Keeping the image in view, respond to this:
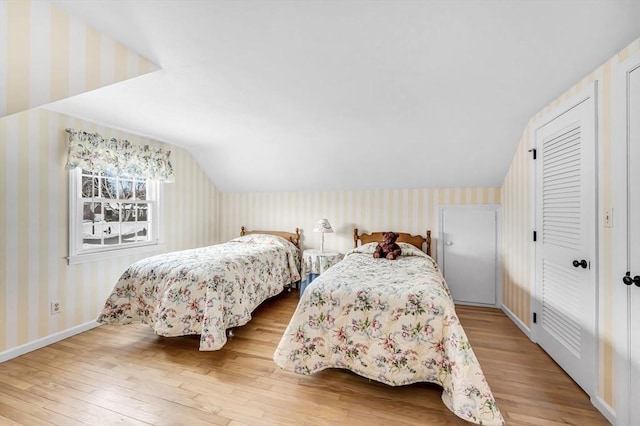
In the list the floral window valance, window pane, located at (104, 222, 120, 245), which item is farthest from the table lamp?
window pane, located at (104, 222, 120, 245)

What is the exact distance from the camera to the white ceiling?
1.51 meters

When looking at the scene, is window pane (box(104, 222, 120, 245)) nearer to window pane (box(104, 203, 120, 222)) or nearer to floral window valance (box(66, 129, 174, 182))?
window pane (box(104, 203, 120, 222))

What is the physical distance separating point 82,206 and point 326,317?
2.78 m

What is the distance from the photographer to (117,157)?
3.17 meters

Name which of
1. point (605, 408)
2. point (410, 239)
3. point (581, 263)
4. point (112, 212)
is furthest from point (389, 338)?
point (112, 212)

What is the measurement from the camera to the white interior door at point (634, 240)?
1424mm

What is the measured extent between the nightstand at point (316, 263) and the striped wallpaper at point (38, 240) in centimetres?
230

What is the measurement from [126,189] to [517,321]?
469 cm

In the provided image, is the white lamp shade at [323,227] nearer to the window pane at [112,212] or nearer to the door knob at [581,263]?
the window pane at [112,212]

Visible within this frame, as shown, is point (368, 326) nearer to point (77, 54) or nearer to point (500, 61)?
point (500, 61)

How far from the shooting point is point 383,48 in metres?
1.78

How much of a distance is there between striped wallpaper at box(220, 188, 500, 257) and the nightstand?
1.26 ft

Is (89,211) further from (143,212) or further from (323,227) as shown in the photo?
(323,227)

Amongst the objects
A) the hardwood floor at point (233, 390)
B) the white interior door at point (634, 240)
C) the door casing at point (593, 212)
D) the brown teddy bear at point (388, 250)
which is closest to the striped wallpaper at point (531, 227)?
the door casing at point (593, 212)
